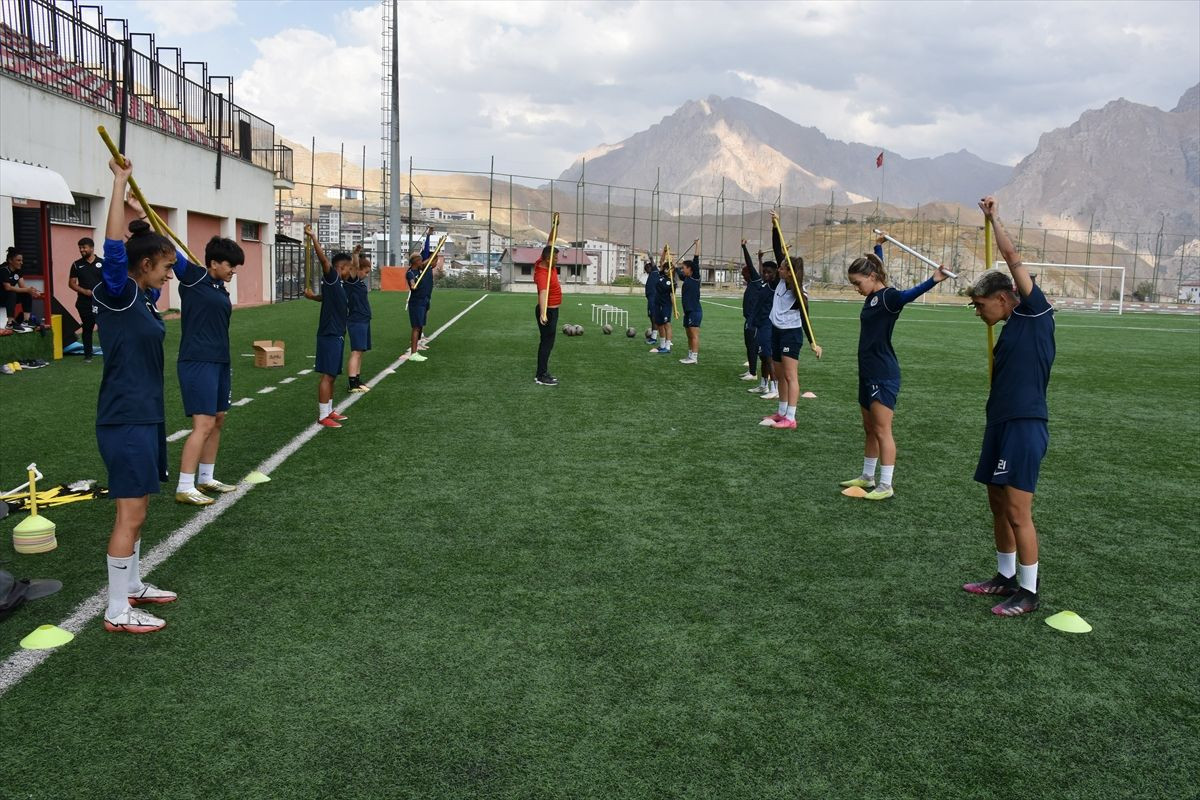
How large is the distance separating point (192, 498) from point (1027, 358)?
18.7 ft

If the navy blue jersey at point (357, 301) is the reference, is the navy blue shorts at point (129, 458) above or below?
below

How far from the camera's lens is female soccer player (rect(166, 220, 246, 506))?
6.64 metres

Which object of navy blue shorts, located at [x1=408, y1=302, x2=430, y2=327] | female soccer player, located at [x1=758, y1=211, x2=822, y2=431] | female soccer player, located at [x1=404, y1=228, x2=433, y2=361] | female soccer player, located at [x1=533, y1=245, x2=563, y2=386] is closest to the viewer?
female soccer player, located at [x1=758, y1=211, x2=822, y2=431]

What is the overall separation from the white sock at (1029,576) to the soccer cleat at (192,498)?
5.52m

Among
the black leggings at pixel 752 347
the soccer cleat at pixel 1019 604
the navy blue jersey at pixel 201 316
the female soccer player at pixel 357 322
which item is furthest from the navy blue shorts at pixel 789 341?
the navy blue jersey at pixel 201 316

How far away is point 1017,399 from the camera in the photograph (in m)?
4.89

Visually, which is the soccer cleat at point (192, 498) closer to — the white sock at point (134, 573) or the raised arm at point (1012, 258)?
the white sock at point (134, 573)

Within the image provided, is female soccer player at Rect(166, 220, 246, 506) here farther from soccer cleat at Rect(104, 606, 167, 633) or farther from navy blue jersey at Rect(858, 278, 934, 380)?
navy blue jersey at Rect(858, 278, 934, 380)

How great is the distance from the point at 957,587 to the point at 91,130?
2217cm

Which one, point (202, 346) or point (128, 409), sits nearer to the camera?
point (128, 409)

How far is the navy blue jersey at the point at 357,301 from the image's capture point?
1172 cm

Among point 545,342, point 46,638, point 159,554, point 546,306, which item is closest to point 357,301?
point 546,306

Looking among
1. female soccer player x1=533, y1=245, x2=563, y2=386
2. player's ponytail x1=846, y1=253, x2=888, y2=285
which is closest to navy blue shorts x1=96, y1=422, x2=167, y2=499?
player's ponytail x1=846, y1=253, x2=888, y2=285

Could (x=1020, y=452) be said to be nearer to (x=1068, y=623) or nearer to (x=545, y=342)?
(x=1068, y=623)
